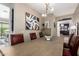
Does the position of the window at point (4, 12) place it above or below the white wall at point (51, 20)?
above

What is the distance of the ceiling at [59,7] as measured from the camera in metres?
1.34

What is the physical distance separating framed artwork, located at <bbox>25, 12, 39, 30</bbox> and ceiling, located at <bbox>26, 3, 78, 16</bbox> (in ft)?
0.39

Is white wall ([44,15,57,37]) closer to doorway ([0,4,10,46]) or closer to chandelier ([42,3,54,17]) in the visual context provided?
chandelier ([42,3,54,17])

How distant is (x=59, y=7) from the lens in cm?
137

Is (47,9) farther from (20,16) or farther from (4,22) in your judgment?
(4,22)

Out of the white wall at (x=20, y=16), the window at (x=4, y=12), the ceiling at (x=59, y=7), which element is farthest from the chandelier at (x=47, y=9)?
the window at (x=4, y=12)

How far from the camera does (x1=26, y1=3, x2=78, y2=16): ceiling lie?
52.7 inches

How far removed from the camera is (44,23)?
4.68 ft

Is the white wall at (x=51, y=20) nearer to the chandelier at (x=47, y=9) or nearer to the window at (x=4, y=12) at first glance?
the chandelier at (x=47, y=9)

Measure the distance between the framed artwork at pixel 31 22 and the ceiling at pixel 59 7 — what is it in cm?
12

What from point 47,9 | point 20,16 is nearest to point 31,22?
point 20,16

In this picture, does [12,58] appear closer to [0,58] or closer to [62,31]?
[0,58]

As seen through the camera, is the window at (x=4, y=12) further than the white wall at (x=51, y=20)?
No

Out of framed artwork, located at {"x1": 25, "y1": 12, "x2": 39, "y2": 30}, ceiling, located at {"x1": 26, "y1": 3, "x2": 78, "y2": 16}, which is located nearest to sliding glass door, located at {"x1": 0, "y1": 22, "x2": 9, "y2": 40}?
framed artwork, located at {"x1": 25, "y1": 12, "x2": 39, "y2": 30}
